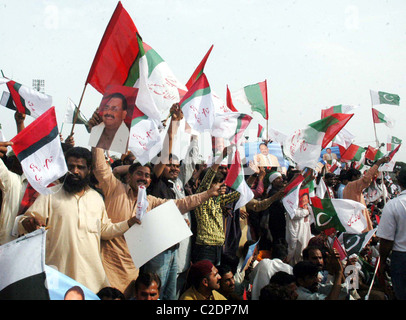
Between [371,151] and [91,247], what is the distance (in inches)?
329

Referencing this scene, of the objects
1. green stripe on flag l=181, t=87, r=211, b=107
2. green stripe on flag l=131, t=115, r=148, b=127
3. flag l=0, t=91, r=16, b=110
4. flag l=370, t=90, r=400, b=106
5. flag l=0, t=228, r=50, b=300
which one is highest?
green stripe on flag l=181, t=87, r=211, b=107

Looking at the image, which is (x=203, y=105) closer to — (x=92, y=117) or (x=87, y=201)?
(x=92, y=117)

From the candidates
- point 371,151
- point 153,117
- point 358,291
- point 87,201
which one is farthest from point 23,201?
point 371,151

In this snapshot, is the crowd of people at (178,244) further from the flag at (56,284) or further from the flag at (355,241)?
the flag at (355,241)

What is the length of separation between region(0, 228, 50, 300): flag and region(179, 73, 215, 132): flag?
8.06 ft


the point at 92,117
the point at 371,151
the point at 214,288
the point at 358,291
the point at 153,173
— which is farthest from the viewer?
the point at 371,151

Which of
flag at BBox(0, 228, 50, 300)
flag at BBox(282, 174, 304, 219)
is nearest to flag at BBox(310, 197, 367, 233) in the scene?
flag at BBox(282, 174, 304, 219)

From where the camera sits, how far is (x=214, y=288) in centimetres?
439

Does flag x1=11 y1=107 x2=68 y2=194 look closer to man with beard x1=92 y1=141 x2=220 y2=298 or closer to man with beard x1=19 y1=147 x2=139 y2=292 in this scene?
man with beard x1=19 y1=147 x2=139 y2=292

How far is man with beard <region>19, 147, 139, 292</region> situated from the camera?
3.52 meters

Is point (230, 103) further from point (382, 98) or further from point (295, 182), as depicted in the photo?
point (382, 98)

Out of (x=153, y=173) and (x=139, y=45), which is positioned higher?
(x=139, y=45)

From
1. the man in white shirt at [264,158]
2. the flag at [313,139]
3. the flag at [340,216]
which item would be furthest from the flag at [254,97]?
the flag at [340,216]
